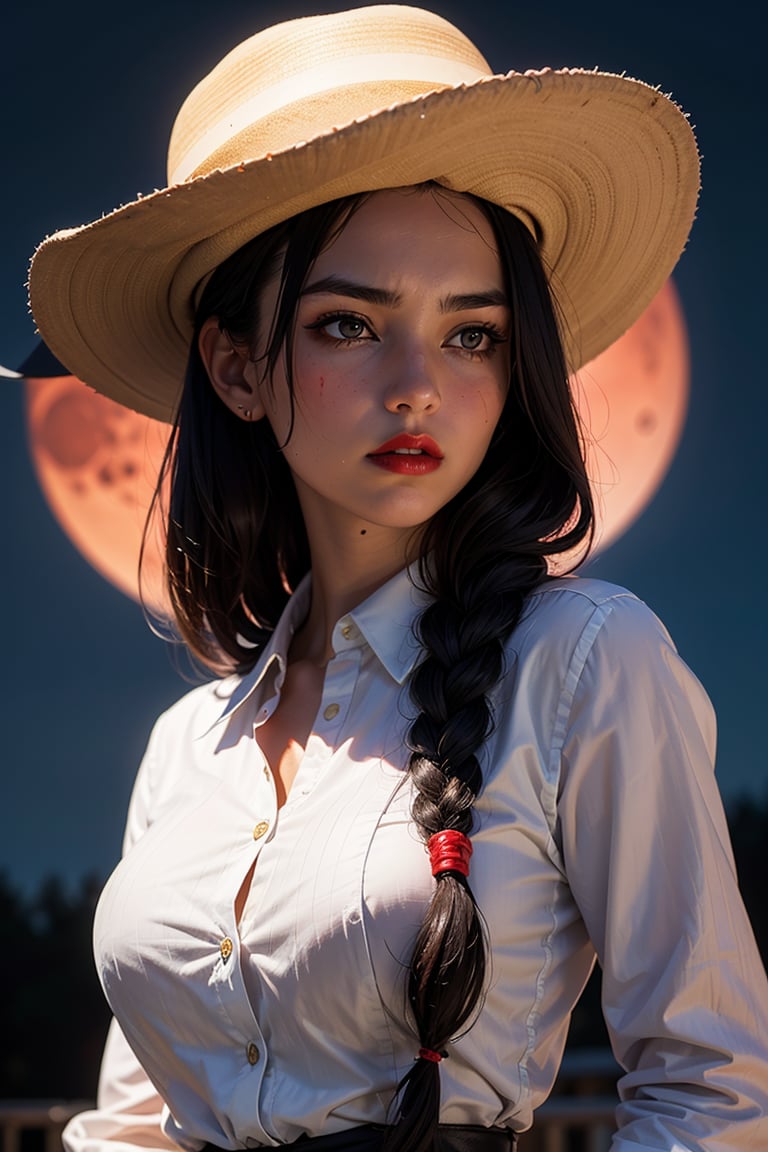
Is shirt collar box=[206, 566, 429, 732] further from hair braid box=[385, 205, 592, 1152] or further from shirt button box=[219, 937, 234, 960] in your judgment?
shirt button box=[219, 937, 234, 960]

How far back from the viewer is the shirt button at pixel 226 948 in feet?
5.20

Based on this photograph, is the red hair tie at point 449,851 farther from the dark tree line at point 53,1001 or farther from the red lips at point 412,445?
the dark tree line at point 53,1001

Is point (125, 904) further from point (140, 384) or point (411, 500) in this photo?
point (140, 384)

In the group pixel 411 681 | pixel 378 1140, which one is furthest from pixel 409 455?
pixel 378 1140

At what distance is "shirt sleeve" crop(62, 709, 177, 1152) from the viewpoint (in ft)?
6.32

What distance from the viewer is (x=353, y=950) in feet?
4.86

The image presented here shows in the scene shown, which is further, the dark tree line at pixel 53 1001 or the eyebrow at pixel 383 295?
the dark tree line at pixel 53 1001

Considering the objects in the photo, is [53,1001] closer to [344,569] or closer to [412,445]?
[344,569]

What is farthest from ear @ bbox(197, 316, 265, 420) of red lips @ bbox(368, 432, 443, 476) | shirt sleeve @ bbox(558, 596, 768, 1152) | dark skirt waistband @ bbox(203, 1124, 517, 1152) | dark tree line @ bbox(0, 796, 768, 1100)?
dark tree line @ bbox(0, 796, 768, 1100)

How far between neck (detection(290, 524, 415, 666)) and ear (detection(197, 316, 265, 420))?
0.20 meters

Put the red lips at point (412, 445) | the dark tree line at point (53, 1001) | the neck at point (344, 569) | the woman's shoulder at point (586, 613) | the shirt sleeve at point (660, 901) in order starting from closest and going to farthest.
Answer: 1. the shirt sleeve at point (660, 901)
2. the woman's shoulder at point (586, 613)
3. the red lips at point (412, 445)
4. the neck at point (344, 569)
5. the dark tree line at point (53, 1001)

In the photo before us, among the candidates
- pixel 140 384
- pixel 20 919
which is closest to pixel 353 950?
pixel 140 384

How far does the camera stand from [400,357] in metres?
1.65

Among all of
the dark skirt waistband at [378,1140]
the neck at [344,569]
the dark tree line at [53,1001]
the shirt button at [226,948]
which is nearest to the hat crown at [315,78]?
the neck at [344,569]
